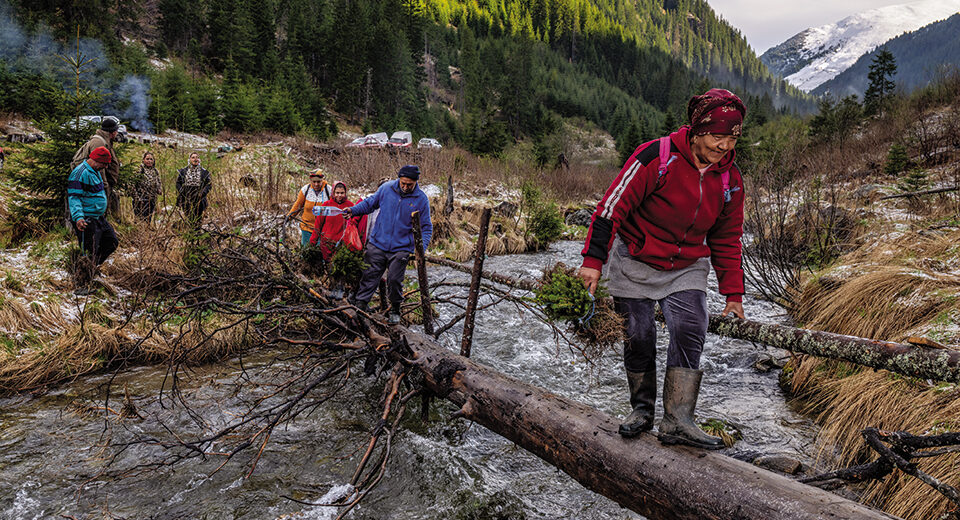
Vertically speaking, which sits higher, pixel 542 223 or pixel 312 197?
pixel 312 197

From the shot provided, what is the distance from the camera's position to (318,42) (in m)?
52.6

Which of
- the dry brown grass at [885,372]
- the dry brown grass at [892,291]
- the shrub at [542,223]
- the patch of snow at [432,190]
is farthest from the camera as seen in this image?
the patch of snow at [432,190]

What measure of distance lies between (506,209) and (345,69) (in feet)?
134

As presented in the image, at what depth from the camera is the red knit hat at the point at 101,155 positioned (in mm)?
6391

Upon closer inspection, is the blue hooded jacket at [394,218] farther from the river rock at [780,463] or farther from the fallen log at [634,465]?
the river rock at [780,463]

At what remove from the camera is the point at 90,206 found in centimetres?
628

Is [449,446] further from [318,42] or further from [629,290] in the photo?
[318,42]

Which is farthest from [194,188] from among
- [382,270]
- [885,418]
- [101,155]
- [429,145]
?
[429,145]

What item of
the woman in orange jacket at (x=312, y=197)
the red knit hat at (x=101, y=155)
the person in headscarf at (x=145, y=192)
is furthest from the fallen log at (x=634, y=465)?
the person in headscarf at (x=145, y=192)

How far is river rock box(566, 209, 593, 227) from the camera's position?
19.5 meters

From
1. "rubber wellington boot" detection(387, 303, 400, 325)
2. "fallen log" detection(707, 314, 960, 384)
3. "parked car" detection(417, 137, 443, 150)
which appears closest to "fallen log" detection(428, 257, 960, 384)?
"fallen log" detection(707, 314, 960, 384)

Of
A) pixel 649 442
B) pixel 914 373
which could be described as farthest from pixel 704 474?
pixel 914 373

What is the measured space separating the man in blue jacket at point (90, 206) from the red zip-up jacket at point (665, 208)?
6849 mm

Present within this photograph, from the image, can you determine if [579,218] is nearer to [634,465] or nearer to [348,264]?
[348,264]
